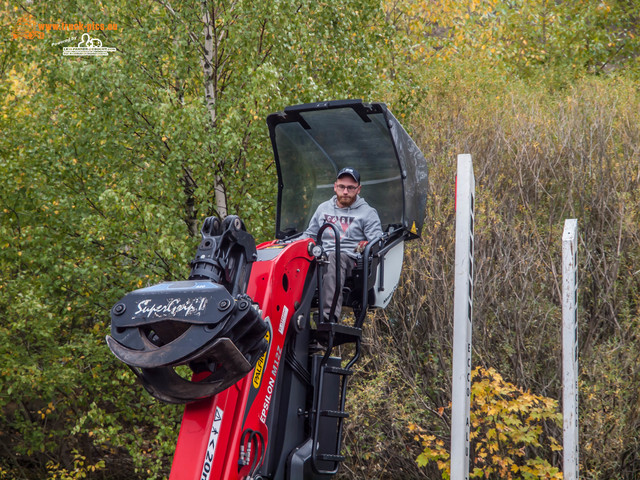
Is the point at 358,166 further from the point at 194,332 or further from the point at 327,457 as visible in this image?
the point at 194,332

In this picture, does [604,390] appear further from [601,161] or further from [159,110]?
[159,110]

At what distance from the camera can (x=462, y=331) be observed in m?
3.83

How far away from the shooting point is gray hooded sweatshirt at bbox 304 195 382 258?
229 inches

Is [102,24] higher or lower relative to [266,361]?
higher

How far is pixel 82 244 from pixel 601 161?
24.0 ft

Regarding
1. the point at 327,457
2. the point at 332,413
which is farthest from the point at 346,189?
the point at 327,457

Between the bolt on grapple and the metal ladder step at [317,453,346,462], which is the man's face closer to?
the metal ladder step at [317,453,346,462]

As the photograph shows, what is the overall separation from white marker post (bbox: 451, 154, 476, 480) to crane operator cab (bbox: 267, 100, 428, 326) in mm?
1595

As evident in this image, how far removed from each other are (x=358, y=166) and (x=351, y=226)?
5.32ft

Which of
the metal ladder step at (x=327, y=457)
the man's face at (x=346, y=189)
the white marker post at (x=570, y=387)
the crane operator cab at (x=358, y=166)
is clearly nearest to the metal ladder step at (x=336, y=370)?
the metal ladder step at (x=327, y=457)

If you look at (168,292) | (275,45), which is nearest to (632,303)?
(275,45)

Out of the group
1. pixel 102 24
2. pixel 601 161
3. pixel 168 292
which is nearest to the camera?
pixel 168 292

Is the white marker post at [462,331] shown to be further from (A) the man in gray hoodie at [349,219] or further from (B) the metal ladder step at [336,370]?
(A) the man in gray hoodie at [349,219]

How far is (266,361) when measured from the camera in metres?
4.25
